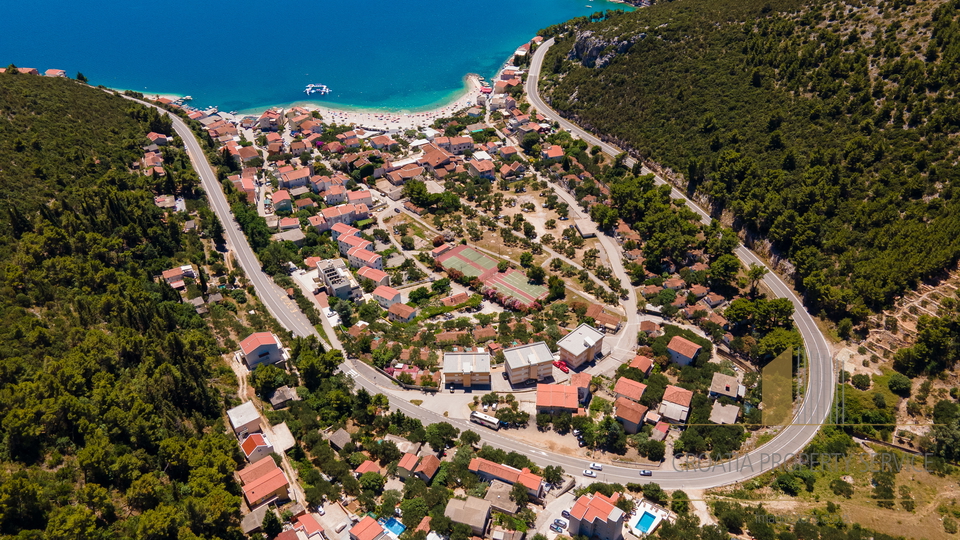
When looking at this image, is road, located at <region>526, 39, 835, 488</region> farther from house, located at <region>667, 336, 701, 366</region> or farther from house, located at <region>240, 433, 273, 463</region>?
house, located at <region>240, 433, 273, 463</region>

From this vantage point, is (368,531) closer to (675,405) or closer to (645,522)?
(645,522)

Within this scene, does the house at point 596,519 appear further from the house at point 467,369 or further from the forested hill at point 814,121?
the forested hill at point 814,121

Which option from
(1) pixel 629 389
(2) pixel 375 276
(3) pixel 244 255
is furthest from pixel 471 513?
(3) pixel 244 255

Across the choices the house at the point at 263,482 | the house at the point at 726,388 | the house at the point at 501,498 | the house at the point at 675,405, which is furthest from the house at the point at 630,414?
the house at the point at 263,482

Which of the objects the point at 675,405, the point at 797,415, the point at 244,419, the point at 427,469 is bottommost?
the point at 427,469

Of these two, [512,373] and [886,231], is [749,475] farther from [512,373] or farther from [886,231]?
[886,231]

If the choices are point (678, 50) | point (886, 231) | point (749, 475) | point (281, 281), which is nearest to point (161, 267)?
point (281, 281)
